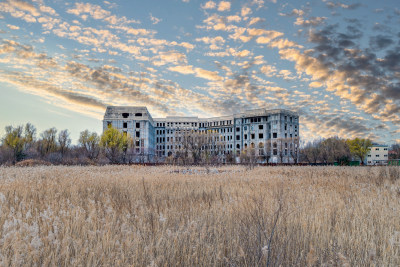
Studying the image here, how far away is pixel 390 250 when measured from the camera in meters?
3.27

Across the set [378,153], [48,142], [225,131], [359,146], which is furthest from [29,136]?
[378,153]

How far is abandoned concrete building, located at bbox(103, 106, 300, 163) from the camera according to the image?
3324 inches

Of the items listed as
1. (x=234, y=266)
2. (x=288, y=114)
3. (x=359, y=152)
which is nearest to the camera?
(x=234, y=266)

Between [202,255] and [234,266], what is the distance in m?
0.48

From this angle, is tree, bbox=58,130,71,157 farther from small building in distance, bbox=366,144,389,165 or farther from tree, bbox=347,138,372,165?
small building in distance, bbox=366,144,389,165

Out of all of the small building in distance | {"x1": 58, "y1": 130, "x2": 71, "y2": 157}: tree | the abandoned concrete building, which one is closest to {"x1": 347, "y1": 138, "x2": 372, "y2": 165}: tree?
the abandoned concrete building

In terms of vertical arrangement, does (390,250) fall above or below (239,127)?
below

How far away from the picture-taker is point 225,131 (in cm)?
10525

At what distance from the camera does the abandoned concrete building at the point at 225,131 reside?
277 ft

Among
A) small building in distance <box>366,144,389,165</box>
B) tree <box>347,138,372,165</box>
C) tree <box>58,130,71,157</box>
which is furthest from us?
small building in distance <box>366,144,389,165</box>

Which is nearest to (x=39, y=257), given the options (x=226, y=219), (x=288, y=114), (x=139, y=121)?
(x=226, y=219)

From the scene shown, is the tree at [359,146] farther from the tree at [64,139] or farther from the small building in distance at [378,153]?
the tree at [64,139]

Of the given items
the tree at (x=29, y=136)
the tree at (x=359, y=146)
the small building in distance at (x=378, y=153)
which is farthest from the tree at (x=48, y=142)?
the small building in distance at (x=378, y=153)

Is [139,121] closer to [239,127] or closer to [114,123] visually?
[114,123]
